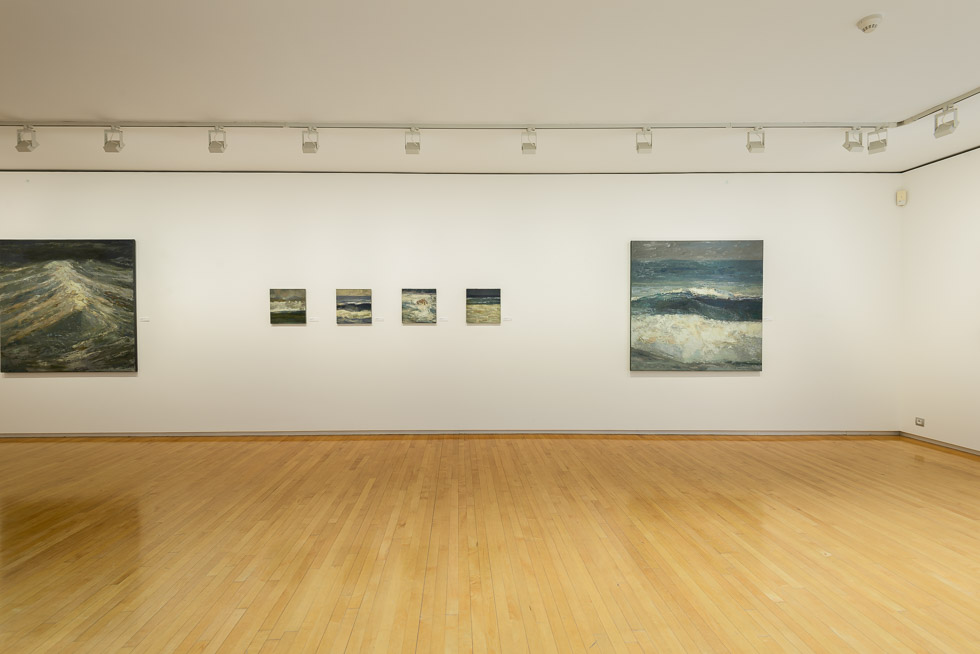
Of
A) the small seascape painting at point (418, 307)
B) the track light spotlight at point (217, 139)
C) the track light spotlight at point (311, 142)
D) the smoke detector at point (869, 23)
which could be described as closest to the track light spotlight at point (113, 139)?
the track light spotlight at point (217, 139)

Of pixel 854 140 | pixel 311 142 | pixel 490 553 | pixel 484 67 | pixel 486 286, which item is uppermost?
pixel 484 67

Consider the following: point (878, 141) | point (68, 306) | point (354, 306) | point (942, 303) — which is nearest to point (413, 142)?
point (354, 306)

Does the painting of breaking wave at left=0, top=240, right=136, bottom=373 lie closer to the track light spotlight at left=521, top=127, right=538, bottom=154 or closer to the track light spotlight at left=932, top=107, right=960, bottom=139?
the track light spotlight at left=521, top=127, right=538, bottom=154

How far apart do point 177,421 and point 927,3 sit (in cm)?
941

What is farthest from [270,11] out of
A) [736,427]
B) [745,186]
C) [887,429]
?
[887,429]

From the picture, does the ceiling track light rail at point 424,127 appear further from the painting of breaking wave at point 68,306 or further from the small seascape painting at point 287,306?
the small seascape painting at point 287,306

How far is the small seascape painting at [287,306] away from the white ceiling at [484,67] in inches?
82.8

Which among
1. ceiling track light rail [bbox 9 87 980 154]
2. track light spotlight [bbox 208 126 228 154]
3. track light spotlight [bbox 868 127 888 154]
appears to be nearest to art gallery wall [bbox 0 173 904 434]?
track light spotlight [bbox 868 127 888 154]

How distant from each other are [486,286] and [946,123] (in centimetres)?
553

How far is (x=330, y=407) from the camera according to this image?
316 inches

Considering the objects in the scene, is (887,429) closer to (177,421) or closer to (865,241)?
(865,241)

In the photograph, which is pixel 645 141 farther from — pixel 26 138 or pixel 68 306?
pixel 68 306

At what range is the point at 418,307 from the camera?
26.3 ft

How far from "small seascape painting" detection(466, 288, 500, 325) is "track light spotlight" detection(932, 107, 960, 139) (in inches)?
211
